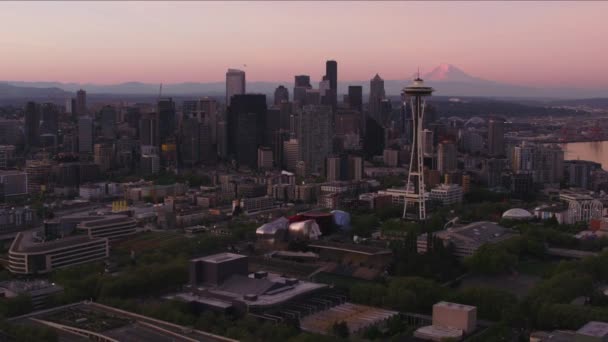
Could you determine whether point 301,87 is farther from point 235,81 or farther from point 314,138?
point 314,138

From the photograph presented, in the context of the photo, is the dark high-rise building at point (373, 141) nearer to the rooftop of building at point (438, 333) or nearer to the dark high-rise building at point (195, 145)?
the dark high-rise building at point (195, 145)

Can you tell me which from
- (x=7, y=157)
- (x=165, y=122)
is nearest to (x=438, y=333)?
(x=7, y=157)

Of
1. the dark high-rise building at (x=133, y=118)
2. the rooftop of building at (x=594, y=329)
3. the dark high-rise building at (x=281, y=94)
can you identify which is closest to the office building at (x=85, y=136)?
the dark high-rise building at (x=133, y=118)

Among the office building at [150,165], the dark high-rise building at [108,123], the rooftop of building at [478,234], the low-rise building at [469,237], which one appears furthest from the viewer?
the dark high-rise building at [108,123]

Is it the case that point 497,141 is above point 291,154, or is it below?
above

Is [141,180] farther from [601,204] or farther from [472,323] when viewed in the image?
[472,323]

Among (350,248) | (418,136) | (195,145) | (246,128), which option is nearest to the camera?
(350,248)

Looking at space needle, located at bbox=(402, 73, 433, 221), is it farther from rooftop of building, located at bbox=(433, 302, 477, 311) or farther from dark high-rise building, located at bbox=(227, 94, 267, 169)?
dark high-rise building, located at bbox=(227, 94, 267, 169)
